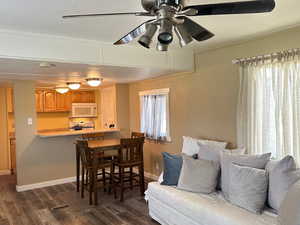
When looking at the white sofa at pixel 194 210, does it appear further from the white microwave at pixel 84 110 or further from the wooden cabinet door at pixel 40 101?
the wooden cabinet door at pixel 40 101

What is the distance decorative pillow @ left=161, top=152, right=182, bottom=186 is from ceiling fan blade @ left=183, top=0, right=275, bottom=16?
221cm

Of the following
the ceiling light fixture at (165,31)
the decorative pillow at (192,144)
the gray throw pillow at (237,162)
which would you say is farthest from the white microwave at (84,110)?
the ceiling light fixture at (165,31)

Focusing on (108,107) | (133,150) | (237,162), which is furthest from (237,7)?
(108,107)

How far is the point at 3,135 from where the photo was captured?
20.2 ft

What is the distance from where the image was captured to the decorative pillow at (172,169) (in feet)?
11.0

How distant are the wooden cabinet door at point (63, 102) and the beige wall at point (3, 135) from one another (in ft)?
4.23

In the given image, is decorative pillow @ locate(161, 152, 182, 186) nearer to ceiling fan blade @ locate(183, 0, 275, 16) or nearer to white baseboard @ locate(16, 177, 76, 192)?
ceiling fan blade @ locate(183, 0, 275, 16)

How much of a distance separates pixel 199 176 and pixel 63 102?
509cm

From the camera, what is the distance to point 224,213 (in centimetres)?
243

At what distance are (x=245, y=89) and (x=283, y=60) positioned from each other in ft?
1.98

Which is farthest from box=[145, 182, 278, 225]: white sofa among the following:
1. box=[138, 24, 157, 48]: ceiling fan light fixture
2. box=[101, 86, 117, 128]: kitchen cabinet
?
box=[101, 86, 117, 128]: kitchen cabinet

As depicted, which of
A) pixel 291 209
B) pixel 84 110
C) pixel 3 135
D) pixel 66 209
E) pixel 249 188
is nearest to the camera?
pixel 291 209

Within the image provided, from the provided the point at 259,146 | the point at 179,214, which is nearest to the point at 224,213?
the point at 179,214

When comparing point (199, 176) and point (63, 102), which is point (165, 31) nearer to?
point (199, 176)
